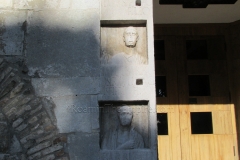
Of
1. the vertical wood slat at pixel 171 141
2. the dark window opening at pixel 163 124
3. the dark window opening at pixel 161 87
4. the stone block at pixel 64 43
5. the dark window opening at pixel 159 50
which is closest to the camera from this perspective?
the stone block at pixel 64 43

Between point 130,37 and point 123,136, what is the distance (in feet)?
3.64

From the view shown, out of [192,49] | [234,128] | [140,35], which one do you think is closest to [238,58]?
[192,49]

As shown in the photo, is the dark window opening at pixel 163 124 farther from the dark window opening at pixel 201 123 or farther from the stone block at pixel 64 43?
the stone block at pixel 64 43

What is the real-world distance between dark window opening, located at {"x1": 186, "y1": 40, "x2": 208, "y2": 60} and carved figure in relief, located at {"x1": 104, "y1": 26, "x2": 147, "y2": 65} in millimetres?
2048

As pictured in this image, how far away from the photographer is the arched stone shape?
3291 mm

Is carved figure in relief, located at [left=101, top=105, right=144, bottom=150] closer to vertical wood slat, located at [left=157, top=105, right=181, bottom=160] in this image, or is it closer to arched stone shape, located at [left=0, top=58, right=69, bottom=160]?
arched stone shape, located at [left=0, top=58, right=69, bottom=160]

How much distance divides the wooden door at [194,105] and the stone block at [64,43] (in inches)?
80.0

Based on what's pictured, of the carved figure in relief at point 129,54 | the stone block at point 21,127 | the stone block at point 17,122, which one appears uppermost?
the carved figure in relief at point 129,54

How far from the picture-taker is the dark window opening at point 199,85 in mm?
5266

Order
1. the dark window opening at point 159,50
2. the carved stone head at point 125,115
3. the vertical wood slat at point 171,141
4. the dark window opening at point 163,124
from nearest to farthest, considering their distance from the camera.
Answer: the carved stone head at point 125,115 < the vertical wood slat at point 171,141 < the dark window opening at point 163,124 < the dark window opening at point 159,50

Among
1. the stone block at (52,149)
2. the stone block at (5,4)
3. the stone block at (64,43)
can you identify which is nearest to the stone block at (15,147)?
the stone block at (52,149)

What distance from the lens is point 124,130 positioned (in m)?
3.41

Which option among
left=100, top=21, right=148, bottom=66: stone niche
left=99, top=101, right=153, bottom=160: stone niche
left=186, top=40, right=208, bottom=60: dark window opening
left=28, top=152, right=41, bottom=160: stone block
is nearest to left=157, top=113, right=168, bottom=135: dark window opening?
left=186, top=40, right=208, bottom=60: dark window opening

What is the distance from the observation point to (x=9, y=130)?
3357 millimetres
